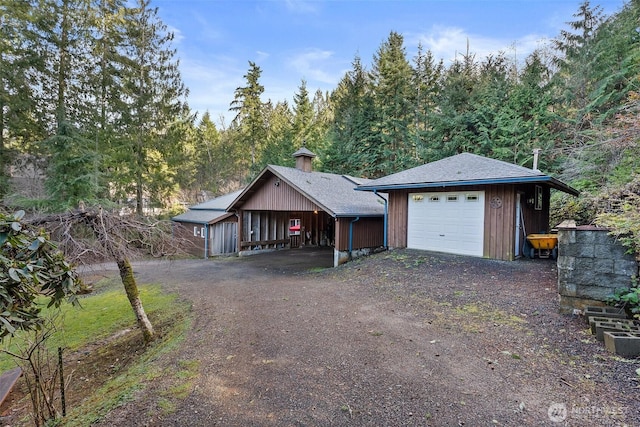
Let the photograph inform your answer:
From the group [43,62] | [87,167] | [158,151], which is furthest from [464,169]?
[43,62]

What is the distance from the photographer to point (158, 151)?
18.2 meters

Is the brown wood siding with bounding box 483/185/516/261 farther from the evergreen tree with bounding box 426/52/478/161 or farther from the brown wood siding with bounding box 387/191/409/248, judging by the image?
the evergreen tree with bounding box 426/52/478/161

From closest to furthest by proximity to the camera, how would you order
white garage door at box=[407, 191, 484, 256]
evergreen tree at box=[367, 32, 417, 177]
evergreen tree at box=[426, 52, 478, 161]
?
white garage door at box=[407, 191, 484, 256] → evergreen tree at box=[426, 52, 478, 161] → evergreen tree at box=[367, 32, 417, 177]

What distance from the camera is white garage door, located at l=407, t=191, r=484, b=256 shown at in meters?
9.60

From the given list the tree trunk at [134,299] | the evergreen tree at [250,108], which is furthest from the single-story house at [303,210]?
the evergreen tree at [250,108]

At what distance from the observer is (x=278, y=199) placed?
13039mm

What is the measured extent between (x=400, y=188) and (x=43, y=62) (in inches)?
653

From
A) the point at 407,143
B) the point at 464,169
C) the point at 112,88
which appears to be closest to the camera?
the point at 464,169

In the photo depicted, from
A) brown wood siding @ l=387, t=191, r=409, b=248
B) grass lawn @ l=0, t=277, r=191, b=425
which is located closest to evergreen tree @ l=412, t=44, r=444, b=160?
brown wood siding @ l=387, t=191, r=409, b=248

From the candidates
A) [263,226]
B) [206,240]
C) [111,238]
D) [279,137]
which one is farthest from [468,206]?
[279,137]

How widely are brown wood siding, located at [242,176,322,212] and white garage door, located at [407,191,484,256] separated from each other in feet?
12.1

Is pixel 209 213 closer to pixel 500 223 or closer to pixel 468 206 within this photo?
pixel 468 206

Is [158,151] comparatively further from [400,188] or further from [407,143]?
[407,143]

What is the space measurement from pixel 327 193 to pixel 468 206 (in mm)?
5531
